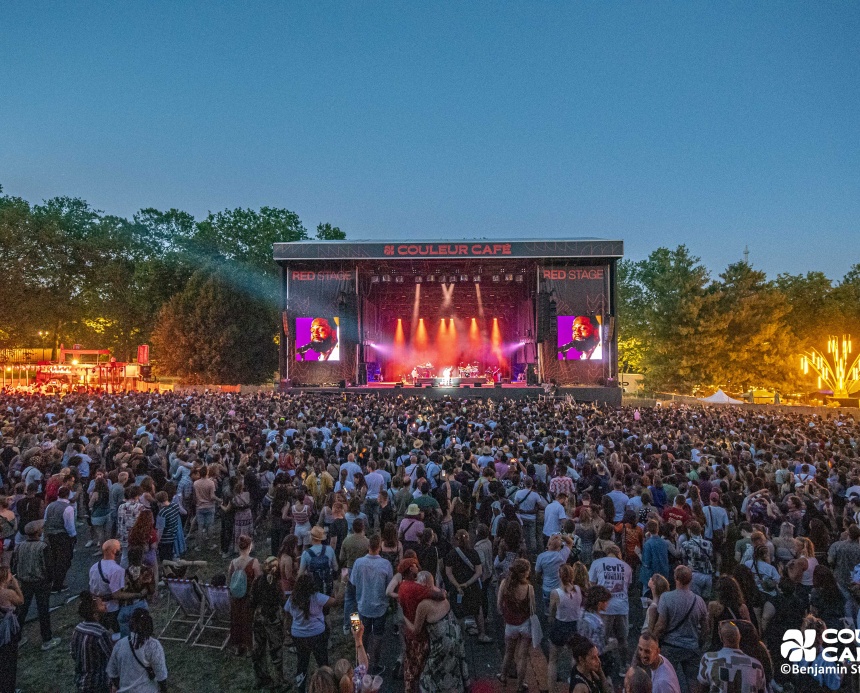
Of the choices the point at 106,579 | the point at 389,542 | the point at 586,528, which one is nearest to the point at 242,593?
the point at 106,579

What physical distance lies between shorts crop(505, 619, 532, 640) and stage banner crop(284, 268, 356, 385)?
79.8 ft

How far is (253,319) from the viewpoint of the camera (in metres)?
35.8

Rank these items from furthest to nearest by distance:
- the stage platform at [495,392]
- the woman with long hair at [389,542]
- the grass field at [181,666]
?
the stage platform at [495,392] → the woman with long hair at [389,542] → the grass field at [181,666]

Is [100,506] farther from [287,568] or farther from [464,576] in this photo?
[464,576]

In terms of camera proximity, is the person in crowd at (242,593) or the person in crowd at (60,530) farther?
the person in crowd at (60,530)

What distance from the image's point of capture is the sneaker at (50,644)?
16.6 feet

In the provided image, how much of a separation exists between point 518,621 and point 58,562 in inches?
207

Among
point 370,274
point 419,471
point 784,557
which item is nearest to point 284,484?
point 419,471

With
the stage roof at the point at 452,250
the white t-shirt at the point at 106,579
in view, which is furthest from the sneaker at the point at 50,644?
the stage roof at the point at 452,250

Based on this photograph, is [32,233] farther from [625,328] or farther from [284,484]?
[625,328]

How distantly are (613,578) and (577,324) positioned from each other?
78.6 feet

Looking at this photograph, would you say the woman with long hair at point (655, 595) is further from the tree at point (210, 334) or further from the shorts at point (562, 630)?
the tree at point (210, 334)

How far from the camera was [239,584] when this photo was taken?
14.5 ft

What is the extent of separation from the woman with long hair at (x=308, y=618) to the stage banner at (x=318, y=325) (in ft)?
79.1
